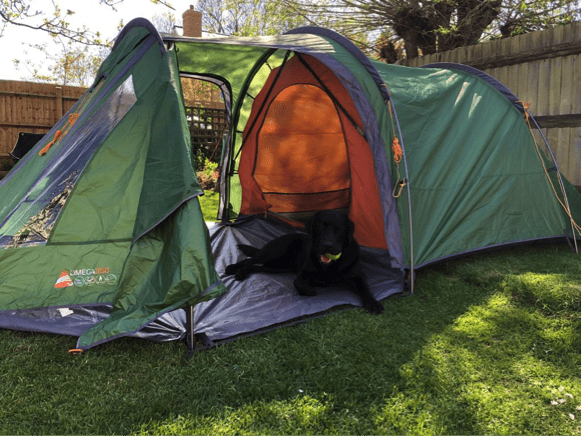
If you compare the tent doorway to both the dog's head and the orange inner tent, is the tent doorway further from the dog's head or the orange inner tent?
the dog's head

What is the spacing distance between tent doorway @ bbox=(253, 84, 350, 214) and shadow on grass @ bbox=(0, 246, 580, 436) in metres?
2.27

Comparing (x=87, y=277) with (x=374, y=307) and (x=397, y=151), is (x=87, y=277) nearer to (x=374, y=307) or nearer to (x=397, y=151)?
(x=374, y=307)

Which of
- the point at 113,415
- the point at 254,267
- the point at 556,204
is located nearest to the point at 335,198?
the point at 254,267

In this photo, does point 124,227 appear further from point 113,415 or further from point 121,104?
point 113,415

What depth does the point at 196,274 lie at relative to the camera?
87.8 inches

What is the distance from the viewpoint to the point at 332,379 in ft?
6.82

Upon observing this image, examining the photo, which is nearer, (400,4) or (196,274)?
(196,274)

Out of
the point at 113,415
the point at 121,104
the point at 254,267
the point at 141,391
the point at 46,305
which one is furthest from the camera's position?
the point at 254,267

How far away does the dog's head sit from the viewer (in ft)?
9.98

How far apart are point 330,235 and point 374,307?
1.87 feet

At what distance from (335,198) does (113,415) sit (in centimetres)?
349

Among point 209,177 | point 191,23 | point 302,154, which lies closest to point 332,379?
point 302,154

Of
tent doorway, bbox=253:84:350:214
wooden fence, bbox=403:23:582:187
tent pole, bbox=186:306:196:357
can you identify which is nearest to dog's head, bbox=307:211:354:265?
tent pole, bbox=186:306:196:357

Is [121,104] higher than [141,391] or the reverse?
higher
